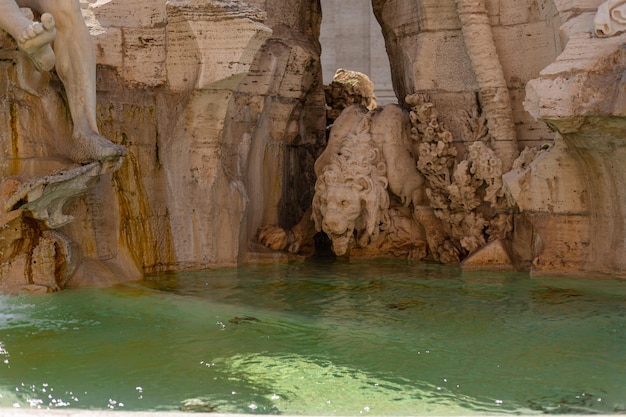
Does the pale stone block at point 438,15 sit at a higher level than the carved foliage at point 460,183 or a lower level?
higher

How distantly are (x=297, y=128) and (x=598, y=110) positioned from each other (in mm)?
2987

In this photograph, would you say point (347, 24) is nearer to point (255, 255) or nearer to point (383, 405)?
point (255, 255)

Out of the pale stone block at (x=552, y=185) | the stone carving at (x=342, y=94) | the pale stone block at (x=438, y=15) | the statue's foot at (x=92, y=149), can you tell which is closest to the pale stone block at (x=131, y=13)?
the statue's foot at (x=92, y=149)

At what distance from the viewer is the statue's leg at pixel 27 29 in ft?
18.7

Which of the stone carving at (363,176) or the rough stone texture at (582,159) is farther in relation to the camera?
the stone carving at (363,176)

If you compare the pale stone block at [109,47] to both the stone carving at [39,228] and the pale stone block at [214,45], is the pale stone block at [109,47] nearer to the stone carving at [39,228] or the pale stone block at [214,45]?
the pale stone block at [214,45]

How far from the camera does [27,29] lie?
5.71m

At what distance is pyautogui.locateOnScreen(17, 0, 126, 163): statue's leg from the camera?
625cm

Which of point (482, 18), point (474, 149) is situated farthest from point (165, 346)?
point (482, 18)

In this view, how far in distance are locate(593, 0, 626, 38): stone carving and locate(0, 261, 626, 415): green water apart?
161cm

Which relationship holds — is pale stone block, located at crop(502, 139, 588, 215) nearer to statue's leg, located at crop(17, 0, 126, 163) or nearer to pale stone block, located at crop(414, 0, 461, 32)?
pale stone block, located at crop(414, 0, 461, 32)

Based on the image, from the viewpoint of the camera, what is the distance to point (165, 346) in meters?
4.98

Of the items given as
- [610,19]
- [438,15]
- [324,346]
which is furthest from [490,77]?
[324,346]

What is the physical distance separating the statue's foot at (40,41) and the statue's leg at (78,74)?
0.23 metres
